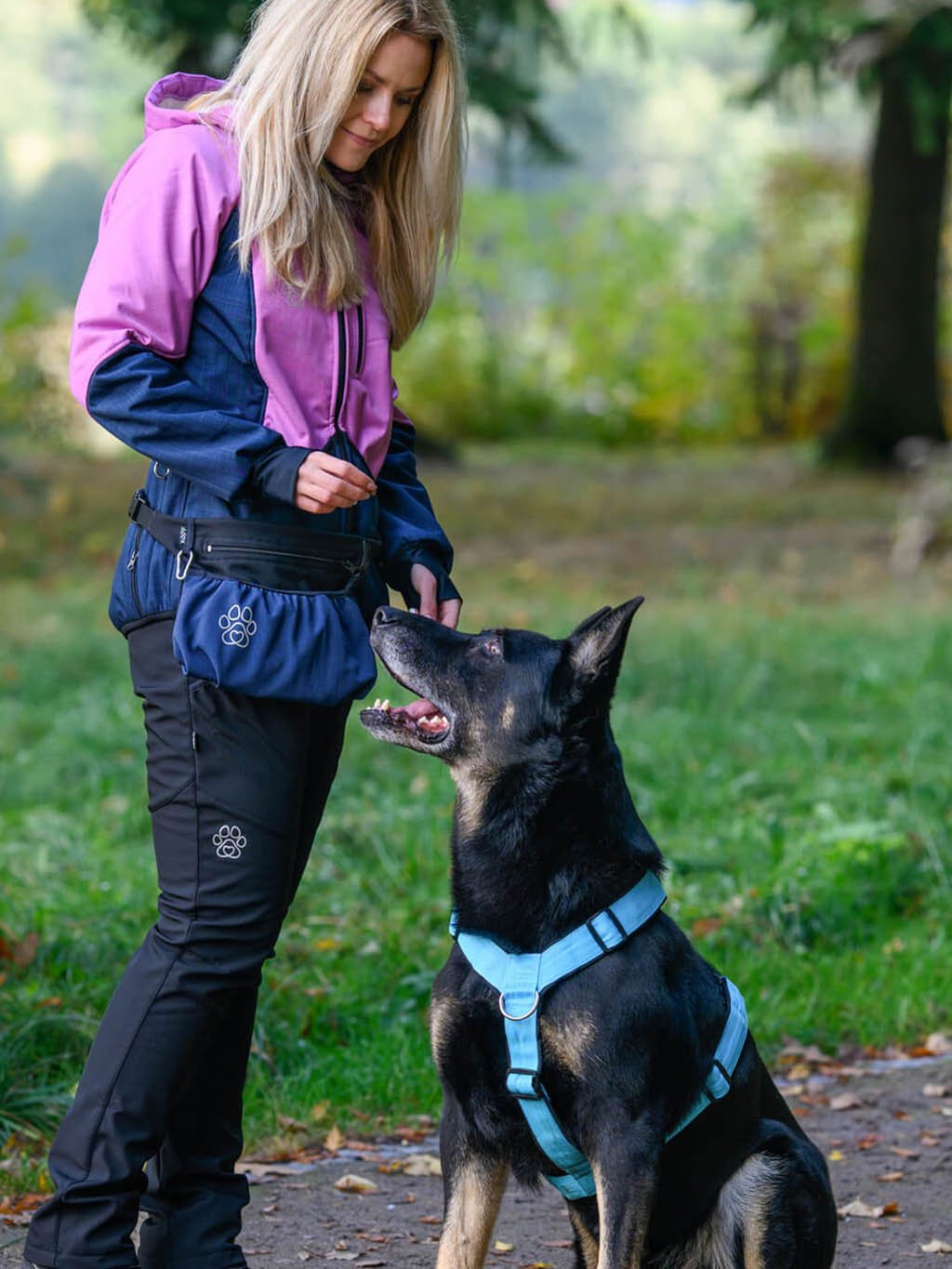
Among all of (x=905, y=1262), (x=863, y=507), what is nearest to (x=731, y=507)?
(x=863, y=507)

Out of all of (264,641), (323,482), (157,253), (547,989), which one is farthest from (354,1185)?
(157,253)

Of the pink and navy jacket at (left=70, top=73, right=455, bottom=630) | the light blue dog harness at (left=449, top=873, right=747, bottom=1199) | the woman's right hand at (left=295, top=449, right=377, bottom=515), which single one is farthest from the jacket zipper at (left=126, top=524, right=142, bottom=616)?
the light blue dog harness at (left=449, top=873, right=747, bottom=1199)

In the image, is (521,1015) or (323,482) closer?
(323,482)

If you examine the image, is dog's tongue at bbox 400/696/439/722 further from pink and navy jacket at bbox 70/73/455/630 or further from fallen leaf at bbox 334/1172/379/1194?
fallen leaf at bbox 334/1172/379/1194

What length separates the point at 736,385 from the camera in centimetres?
2586

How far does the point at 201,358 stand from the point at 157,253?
209 millimetres

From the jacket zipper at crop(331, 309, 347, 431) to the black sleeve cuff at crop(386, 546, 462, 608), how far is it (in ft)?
1.33

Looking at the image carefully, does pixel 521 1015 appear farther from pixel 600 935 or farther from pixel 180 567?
pixel 180 567

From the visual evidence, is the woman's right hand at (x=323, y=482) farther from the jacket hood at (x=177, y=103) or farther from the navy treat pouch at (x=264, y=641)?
the jacket hood at (x=177, y=103)

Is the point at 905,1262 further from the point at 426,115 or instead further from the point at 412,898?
the point at 426,115

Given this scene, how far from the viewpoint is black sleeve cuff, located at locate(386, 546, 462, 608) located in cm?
338

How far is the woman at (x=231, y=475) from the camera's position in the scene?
2885mm

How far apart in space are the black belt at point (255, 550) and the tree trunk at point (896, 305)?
14.7 metres

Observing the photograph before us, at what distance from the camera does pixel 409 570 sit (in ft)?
11.1
